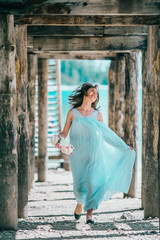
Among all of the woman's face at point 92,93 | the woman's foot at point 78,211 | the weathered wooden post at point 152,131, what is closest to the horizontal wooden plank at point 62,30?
→ the weathered wooden post at point 152,131

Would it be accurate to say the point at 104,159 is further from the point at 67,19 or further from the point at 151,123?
the point at 67,19

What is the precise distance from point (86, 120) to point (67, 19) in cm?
158

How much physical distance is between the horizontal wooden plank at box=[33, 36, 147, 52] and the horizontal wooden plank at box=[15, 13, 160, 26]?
1846 mm

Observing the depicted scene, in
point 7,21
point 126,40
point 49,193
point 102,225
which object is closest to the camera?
point 7,21

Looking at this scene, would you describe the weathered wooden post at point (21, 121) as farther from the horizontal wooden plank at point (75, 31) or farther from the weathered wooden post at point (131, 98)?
the weathered wooden post at point (131, 98)

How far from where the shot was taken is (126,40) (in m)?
9.66

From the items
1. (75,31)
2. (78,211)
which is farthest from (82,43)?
(78,211)

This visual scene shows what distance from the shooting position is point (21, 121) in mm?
7633

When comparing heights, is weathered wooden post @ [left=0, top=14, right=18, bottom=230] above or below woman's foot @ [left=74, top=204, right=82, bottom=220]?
above

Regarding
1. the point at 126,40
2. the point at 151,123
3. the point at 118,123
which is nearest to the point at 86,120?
the point at 151,123

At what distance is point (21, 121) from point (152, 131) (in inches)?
80.6

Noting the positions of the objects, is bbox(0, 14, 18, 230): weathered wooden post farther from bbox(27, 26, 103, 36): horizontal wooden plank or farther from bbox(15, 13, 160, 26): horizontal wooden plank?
bbox(27, 26, 103, 36): horizontal wooden plank

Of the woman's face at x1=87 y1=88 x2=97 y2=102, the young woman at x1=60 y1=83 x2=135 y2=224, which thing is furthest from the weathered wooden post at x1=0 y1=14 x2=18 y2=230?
the woman's face at x1=87 y1=88 x2=97 y2=102

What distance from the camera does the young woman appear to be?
23.4 feet
